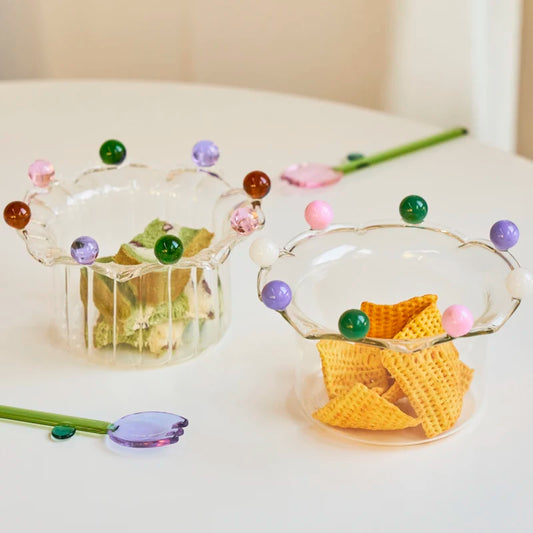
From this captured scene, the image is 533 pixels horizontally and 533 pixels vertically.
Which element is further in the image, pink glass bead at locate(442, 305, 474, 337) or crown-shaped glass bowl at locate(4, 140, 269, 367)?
crown-shaped glass bowl at locate(4, 140, 269, 367)

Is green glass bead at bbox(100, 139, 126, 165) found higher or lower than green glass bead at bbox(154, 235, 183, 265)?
higher

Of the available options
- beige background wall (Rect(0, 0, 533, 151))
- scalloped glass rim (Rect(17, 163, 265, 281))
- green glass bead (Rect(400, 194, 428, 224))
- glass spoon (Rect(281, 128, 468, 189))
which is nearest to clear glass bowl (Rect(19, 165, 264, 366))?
scalloped glass rim (Rect(17, 163, 265, 281))

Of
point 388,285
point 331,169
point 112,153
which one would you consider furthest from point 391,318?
point 331,169

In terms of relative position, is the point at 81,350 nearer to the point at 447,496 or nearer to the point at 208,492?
the point at 208,492

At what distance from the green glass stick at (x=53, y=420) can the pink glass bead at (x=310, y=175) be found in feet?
1.46

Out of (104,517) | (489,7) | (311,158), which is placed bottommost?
(104,517)

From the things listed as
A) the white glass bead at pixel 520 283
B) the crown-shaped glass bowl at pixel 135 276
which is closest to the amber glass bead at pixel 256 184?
the crown-shaped glass bowl at pixel 135 276

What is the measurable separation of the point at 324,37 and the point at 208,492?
4.39ft

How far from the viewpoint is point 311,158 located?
1102 millimetres

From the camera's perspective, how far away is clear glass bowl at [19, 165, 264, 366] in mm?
702

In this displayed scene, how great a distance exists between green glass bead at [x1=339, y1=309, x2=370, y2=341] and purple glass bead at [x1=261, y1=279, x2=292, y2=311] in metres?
0.04

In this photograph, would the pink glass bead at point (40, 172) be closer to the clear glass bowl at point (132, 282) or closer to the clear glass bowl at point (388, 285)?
the clear glass bowl at point (132, 282)

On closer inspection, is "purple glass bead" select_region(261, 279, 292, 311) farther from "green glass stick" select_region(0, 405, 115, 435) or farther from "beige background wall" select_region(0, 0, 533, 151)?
"beige background wall" select_region(0, 0, 533, 151)

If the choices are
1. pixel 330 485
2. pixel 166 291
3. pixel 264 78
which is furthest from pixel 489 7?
pixel 330 485
